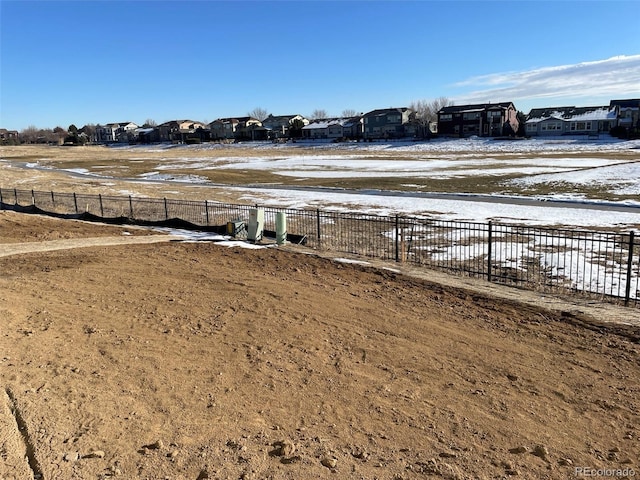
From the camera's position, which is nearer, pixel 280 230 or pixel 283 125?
pixel 280 230

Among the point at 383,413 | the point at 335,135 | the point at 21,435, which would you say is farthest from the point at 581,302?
the point at 335,135

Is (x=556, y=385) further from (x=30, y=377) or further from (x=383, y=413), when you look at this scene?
(x=30, y=377)

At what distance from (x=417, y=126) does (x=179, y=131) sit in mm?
77012

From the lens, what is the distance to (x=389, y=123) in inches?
4975

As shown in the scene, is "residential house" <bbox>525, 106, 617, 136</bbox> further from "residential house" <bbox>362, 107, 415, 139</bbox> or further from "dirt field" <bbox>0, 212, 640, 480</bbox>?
"dirt field" <bbox>0, 212, 640, 480</bbox>

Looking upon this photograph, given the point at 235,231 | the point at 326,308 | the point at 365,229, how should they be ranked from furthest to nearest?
the point at 365,229 < the point at 235,231 < the point at 326,308

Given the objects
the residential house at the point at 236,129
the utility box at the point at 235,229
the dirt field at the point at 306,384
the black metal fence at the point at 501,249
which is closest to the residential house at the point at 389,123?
the residential house at the point at 236,129

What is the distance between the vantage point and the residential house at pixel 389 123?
12438 cm

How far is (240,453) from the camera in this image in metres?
5.29

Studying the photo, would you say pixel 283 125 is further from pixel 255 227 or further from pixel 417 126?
pixel 255 227

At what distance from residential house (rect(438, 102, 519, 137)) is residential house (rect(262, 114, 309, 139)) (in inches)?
1604

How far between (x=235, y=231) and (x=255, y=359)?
1120cm

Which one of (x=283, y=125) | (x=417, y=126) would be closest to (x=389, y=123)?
(x=417, y=126)

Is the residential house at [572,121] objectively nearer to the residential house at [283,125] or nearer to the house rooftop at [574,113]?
the house rooftop at [574,113]
